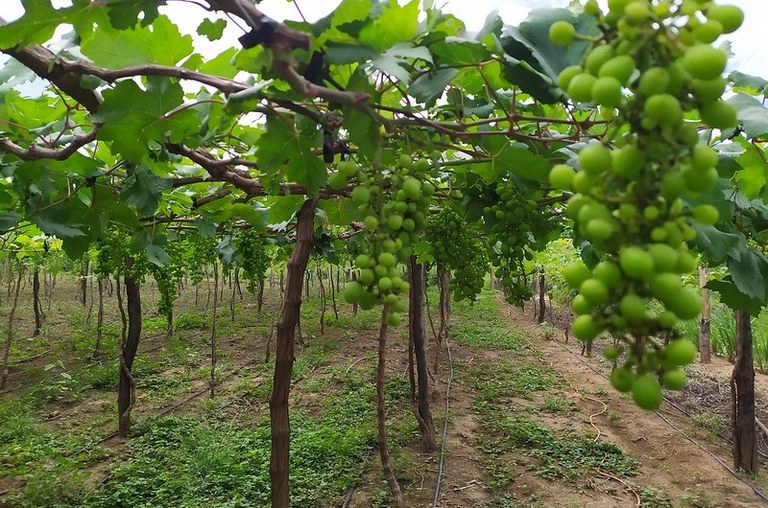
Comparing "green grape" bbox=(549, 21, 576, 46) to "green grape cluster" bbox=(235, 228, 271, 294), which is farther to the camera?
"green grape cluster" bbox=(235, 228, 271, 294)

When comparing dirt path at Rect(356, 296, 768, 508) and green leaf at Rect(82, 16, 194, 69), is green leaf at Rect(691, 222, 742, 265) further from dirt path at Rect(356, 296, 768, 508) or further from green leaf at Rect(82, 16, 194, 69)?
dirt path at Rect(356, 296, 768, 508)

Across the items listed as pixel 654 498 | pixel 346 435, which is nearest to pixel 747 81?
pixel 654 498

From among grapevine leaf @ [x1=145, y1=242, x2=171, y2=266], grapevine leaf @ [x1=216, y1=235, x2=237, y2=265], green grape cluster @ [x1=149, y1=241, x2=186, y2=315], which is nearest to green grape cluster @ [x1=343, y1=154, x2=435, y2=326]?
grapevine leaf @ [x1=145, y1=242, x2=171, y2=266]

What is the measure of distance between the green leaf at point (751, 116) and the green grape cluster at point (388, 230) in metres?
1.01

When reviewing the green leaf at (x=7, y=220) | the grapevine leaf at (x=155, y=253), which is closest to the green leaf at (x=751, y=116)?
the green leaf at (x=7, y=220)

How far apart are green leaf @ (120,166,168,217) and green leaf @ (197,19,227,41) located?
1092 millimetres

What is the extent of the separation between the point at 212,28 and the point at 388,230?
3.65 feet

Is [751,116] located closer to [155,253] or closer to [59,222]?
[59,222]

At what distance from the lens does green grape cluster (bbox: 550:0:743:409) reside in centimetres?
65

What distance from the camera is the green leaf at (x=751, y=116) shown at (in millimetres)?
1623

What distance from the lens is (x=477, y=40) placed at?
1412mm

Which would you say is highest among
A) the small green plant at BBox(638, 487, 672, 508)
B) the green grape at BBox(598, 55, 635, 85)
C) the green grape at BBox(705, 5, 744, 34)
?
the green grape at BBox(705, 5, 744, 34)

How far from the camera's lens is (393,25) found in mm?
1275

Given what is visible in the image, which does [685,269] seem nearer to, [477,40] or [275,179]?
[477,40]
